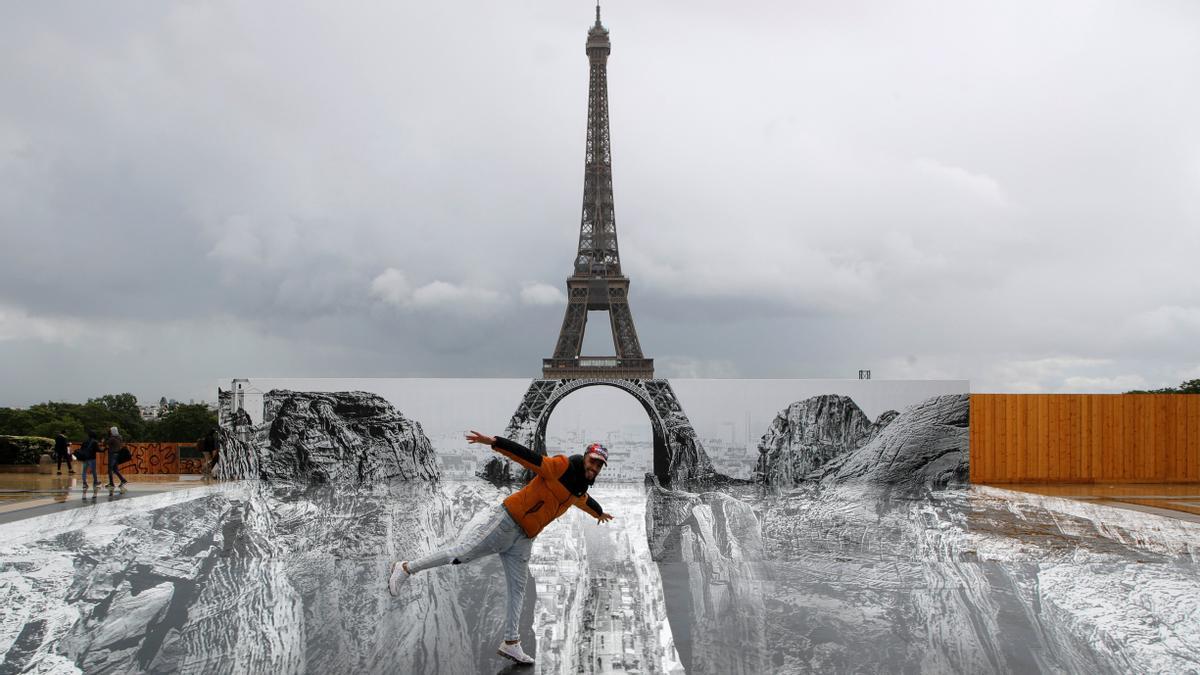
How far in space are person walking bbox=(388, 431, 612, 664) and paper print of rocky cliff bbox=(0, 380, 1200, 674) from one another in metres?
0.38

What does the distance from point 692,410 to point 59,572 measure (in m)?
10.7

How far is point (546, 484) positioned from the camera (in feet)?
16.3

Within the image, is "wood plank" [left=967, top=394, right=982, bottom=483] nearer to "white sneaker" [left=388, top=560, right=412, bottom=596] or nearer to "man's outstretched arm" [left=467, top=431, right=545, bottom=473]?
"man's outstretched arm" [left=467, top=431, right=545, bottom=473]

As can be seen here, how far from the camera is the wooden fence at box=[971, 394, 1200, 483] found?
16359mm

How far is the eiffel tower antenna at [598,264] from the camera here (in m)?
31.4

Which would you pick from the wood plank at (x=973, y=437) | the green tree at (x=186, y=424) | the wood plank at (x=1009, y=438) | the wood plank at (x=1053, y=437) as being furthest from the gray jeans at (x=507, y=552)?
the green tree at (x=186, y=424)

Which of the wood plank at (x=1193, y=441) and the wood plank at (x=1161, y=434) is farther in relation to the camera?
the wood plank at (x=1193, y=441)

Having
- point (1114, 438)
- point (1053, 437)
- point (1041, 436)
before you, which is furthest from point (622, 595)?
point (1114, 438)

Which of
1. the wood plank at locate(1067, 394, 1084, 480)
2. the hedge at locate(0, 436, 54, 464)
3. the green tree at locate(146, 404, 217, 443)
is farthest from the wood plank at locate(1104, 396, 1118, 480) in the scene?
the green tree at locate(146, 404, 217, 443)

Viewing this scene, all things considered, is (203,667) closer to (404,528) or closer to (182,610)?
(182,610)

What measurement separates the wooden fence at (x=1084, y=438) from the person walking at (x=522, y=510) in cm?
1348

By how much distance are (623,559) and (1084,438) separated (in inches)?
495

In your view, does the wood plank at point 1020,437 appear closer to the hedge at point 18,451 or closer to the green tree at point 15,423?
the hedge at point 18,451

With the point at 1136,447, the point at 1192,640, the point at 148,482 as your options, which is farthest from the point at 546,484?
the point at 1136,447
